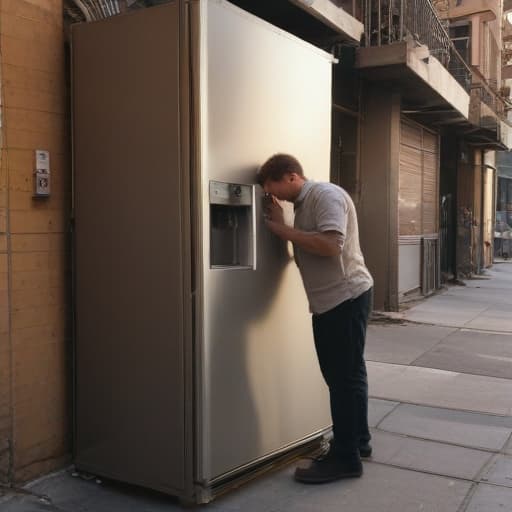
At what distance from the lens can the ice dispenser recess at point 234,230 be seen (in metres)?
3.21

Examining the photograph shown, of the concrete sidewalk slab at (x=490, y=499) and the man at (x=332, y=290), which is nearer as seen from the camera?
the concrete sidewalk slab at (x=490, y=499)

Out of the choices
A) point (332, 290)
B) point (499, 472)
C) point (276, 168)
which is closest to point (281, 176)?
point (276, 168)

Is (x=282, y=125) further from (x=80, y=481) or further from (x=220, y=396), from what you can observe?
(x=80, y=481)

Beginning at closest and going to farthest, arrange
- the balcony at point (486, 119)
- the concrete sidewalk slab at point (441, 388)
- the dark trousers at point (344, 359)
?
the dark trousers at point (344, 359) < the concrete sidewalk slab at point (441, 388) < the balcony at point (486, 119)

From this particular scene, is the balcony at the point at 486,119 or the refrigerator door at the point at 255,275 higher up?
the balcony at the point at 486,119

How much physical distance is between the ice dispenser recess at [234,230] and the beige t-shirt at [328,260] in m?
0.28

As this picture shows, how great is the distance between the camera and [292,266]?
362cm

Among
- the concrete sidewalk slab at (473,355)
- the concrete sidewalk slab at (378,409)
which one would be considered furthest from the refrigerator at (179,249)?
the concrete sidewalk slab at (473,355)

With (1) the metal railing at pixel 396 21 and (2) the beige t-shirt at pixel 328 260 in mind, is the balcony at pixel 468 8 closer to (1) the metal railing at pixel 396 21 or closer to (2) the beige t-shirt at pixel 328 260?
(1) the metal railing at pixel 396 21

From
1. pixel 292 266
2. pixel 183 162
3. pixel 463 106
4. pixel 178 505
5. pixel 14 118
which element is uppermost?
pixel 463 106

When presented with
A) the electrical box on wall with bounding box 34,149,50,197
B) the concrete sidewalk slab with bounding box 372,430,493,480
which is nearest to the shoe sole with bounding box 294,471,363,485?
the concrete sidewalk slab with bounding box 372,430,493,480

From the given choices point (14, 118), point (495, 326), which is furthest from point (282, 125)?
point (495, 326)

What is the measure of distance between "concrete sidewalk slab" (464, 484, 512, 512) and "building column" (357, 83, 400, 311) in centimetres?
620

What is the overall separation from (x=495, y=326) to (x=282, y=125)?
19.8 ft
